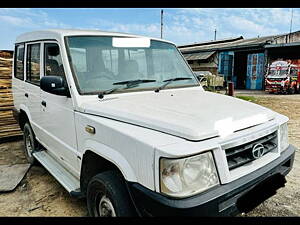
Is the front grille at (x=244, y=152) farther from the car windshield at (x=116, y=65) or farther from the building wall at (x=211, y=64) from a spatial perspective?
the building wall at (x=211, y=64)

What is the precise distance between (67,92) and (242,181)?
177 centimetres

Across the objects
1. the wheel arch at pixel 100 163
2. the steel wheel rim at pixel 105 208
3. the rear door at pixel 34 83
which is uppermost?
the rear door at pixel 34 83

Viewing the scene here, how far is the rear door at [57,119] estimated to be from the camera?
2.51 m

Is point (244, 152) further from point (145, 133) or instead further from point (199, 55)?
point (199, 55)

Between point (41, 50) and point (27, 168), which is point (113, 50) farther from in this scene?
point (27, 168)

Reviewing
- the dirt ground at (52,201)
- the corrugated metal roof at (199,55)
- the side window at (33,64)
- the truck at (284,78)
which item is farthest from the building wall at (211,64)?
the side window at (33,64)

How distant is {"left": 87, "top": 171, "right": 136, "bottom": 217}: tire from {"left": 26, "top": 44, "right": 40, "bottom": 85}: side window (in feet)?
6.40

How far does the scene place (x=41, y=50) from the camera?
313 centimetres

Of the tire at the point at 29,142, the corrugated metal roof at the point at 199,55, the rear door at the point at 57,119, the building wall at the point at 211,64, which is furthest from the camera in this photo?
the building wall at the point at 211,64

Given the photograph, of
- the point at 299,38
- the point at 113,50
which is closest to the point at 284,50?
the point at 299,38

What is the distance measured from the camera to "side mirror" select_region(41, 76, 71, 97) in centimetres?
231

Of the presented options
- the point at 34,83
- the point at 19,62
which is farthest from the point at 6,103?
the point at 34,83

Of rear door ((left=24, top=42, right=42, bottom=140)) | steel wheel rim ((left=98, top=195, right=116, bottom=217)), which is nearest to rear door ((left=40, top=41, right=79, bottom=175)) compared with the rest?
rear door ((left=24, top=42, right=42, bottom=140))

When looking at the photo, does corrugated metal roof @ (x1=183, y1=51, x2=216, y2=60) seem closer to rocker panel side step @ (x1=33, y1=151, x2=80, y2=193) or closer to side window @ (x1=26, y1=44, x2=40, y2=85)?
side window @ (x1=26, y1=44, x2=40, y2=85)
